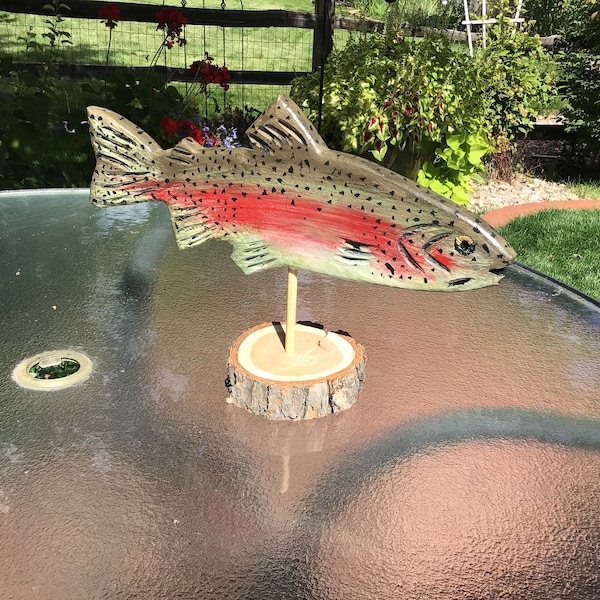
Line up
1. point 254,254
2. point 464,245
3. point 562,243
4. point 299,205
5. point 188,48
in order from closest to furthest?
1. point 464,245
2. point 299,205
3. point 254,254
4. point 562,243
5. point 188,48

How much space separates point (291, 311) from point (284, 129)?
0.56m

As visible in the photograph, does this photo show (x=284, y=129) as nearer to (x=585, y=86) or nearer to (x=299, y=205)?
(x=299, y=205)

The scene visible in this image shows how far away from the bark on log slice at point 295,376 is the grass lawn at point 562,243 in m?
2.28

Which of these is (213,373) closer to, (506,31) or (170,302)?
(170,302)

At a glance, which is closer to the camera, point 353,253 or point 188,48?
point 353,253

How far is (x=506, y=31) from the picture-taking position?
19.5ft

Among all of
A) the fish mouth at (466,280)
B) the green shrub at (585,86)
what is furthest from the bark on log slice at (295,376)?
the green shrub at (585,86)

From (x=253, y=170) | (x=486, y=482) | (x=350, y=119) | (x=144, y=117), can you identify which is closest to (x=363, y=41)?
(x=350, y=119)

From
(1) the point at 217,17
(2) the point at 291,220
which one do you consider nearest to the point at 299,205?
(2) the point at 291,220

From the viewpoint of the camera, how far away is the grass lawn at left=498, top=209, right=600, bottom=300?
3.99 m

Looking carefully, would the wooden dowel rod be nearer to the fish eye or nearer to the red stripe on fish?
the red stripe on fish

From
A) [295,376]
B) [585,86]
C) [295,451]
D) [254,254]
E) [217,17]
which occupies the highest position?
[217,17]

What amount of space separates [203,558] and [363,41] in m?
3.78

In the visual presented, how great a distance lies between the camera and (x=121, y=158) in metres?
1.96
